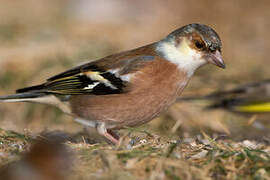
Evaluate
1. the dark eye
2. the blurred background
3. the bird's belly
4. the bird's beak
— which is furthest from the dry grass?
the dark eye

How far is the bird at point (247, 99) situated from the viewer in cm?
633

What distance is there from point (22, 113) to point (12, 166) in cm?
409

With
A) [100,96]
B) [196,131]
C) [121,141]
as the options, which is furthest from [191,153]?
[196,131]

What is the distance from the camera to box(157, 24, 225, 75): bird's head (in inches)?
183

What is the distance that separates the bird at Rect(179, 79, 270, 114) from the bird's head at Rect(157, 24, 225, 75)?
1.88m

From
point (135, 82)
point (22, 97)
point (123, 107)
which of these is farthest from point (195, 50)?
point (22, 97)

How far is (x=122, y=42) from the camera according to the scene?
940 cm

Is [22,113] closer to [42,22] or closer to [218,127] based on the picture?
[218,127]

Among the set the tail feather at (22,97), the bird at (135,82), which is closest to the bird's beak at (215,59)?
the bird at (135,82)

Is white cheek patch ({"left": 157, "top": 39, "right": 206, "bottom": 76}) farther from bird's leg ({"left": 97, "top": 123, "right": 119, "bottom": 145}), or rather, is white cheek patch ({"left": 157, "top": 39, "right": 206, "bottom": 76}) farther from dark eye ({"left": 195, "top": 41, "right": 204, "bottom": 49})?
bird's leg ({"left": 97, "top": 123, "right": 119, "bottom": 145})

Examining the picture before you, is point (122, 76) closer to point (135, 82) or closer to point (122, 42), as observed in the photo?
point (135, 82)

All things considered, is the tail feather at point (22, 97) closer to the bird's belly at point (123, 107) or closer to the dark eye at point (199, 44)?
the bird's belly at point (123, 107)

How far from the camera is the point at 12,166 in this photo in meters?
3.01

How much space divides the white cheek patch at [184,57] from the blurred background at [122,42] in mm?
1182
